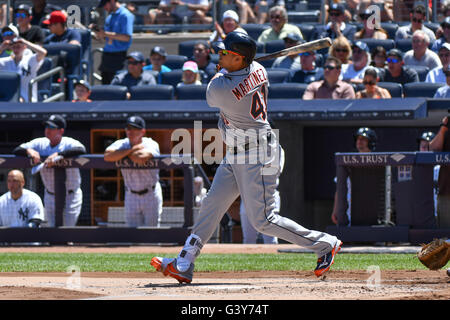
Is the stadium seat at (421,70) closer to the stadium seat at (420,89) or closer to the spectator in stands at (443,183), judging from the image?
the stadium seat at (420,89)

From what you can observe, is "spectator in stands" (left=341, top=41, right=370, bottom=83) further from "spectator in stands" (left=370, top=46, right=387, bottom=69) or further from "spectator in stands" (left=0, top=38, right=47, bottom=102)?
"spectator in stands" (left=0, top=38, right=47, bottom=102)

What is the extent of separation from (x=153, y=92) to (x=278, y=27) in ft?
7.72

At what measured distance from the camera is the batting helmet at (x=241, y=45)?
18.2ft

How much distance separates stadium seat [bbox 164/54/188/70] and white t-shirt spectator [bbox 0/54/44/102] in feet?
6.18

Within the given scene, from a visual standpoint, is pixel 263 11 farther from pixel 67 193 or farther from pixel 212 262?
pixel 212 262

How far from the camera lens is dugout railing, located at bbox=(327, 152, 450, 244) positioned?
31.3 ft

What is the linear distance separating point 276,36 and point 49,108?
11.9 feet

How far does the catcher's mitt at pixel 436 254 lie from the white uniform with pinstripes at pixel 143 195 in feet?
15.4

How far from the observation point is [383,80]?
12039 millimetres

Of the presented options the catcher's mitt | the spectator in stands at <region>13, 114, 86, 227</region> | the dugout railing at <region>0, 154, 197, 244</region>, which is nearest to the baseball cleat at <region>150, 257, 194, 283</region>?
the catcher's mitt

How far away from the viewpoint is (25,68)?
1296cm

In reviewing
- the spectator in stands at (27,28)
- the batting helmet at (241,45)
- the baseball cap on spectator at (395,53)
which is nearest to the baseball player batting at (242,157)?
the batting helmet at (241,45)

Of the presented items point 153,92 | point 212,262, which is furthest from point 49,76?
point 212,262
